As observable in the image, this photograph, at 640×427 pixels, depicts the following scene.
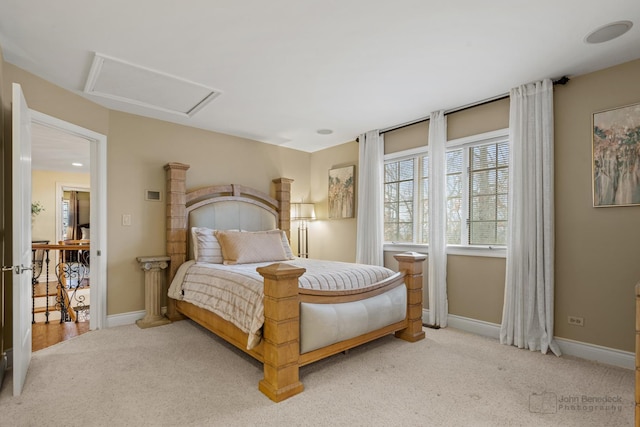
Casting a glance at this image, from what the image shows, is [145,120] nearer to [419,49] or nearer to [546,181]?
[419,49]

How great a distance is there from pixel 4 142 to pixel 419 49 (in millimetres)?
3292

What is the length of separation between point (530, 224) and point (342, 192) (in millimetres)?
2577

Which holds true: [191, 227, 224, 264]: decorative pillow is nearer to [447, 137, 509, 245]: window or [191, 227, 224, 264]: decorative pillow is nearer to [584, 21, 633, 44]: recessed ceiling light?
[447, 137, 509, 245]: window

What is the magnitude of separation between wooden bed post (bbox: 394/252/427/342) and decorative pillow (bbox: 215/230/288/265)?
5.06 ft

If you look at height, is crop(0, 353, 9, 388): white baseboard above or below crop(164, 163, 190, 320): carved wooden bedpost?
below

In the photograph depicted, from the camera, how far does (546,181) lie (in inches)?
115

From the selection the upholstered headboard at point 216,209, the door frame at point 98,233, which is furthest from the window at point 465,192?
the door frame at point 98,233

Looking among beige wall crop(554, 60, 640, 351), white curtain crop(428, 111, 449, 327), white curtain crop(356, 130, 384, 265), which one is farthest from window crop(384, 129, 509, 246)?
beige wall crop(554, 60, 640, 351)

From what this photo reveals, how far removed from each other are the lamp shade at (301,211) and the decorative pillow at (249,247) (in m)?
1.22

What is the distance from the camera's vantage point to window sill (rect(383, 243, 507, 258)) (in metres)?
3.34

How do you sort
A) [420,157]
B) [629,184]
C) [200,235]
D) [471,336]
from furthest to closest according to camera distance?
[420,157]
[200,235]
[471,336]
[629,184]

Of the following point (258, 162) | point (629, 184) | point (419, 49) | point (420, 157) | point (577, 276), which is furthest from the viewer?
point (258, 162)

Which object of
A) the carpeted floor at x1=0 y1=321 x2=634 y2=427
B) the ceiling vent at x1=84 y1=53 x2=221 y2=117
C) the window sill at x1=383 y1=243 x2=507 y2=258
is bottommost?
the carpeted floor at x1=0 y1=321 x2=634 y2=427

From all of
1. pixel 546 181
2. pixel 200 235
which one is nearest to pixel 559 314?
pixel 546 181
